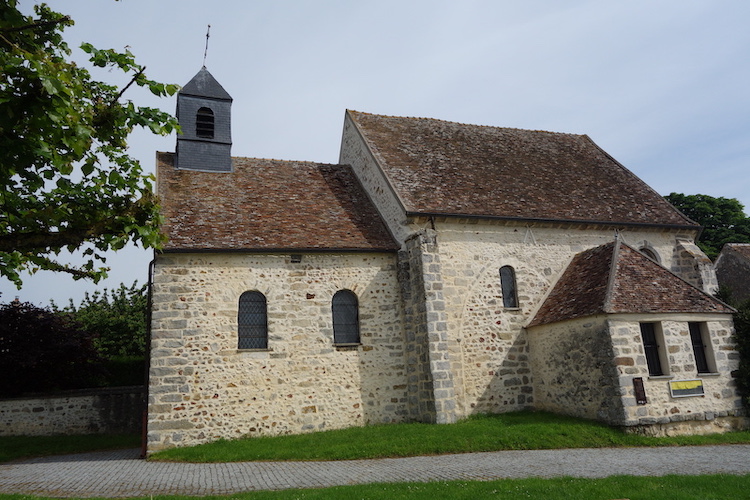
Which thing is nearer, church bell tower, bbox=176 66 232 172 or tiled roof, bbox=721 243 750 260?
church bell tower, bbox=176 66 232 172

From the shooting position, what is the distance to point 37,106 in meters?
4.82

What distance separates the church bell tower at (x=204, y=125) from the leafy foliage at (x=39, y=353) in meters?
6.74

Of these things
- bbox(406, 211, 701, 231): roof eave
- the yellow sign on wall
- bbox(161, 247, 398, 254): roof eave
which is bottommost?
the yellow sign on wall

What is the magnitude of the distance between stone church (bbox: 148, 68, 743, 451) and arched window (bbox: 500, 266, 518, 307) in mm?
61

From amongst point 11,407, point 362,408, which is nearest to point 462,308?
point 362,408

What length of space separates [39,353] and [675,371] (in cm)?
1825

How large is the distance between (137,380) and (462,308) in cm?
1293

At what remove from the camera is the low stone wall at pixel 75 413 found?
15766 mm

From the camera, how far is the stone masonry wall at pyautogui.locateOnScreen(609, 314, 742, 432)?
41.4ft

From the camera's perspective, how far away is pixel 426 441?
11867 millimetres

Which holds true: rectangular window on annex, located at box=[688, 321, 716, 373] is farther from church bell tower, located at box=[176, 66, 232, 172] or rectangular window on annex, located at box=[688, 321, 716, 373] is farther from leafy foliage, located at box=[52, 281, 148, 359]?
leafy foliage, located at box=[52, 281, 148, 359]

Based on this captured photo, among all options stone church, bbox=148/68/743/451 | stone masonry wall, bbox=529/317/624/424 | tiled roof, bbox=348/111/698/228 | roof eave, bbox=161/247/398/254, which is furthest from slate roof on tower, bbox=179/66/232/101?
stone masonry wall, bbox=529/317/624/424

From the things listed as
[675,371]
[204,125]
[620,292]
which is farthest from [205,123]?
[675,371]

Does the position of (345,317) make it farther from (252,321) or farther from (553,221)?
(553,221)
